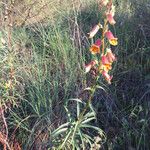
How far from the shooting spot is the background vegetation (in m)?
2.99

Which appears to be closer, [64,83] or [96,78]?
[96,78]

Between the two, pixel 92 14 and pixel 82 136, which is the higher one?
pixel 92 14

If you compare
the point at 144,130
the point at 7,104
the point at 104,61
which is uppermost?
the point at 104,61

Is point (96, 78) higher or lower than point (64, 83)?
higher

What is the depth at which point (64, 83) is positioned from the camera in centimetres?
326

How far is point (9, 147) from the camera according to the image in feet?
9.00

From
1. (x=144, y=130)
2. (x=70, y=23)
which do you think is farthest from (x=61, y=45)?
(x=144, y=130)

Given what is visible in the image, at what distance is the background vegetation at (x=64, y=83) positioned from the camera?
299 cm

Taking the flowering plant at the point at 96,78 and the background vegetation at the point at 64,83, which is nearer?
the flowering plant at the point at 96,78

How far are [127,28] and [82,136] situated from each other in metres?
1.59

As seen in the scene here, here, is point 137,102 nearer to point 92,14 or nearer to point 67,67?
point 67,67

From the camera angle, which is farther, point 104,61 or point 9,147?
point 9,147

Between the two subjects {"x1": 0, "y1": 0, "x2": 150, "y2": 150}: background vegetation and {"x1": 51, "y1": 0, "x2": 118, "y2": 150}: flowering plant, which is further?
{"x1": 0, "y1": 0, "x2": 150, "y2": 150}: background vegetation

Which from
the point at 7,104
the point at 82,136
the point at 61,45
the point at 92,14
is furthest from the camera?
the point at 92,14
